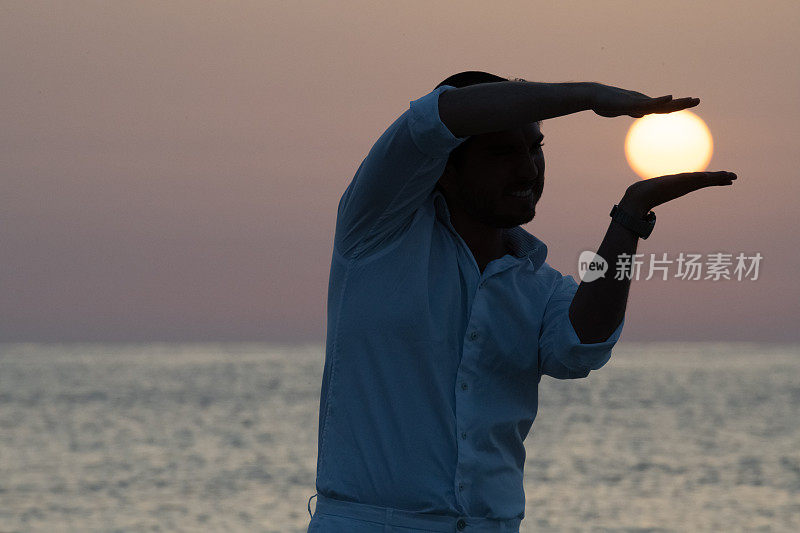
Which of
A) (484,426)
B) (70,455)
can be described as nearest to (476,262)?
(484,426)

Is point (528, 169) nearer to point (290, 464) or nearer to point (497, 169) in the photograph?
point (497, 169)

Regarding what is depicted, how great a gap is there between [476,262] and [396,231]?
10.7 inches

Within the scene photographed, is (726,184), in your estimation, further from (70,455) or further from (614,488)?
(70,455)

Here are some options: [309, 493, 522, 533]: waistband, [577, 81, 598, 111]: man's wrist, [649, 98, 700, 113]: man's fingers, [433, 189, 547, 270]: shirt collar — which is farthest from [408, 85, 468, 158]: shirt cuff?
[309, 493, 522, 533]: waistband

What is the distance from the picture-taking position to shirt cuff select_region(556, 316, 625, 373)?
112 inches

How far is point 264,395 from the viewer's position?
5569 centimetres

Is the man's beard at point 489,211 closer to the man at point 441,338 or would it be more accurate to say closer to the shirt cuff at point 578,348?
the man at point 441,338

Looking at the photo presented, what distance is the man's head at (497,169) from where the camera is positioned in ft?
9.38

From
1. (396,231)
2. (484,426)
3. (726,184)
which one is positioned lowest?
(484,426)

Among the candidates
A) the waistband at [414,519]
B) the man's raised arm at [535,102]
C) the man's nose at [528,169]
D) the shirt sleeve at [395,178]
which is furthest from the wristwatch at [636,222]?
the waistband at [414,519]

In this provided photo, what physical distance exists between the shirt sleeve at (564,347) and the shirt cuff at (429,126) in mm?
662

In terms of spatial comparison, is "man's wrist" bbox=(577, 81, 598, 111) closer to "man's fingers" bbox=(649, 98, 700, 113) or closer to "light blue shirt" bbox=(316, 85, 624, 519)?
"man's fingers" bbox=(649, 98, 700, 113)

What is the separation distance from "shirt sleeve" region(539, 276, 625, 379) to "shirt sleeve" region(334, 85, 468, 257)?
51 cm

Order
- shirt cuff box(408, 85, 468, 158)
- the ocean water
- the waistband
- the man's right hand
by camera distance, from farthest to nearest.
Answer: the ocean water, the waistband, shirt cuff box(408, 85, 468, 158), the man's right hand
